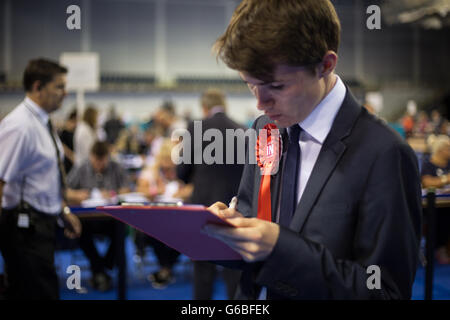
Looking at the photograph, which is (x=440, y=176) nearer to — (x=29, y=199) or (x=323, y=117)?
(x=323, y=117)

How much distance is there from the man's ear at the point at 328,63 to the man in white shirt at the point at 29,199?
5.79 feet

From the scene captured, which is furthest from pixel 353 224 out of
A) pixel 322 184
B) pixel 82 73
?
pixel 82 73

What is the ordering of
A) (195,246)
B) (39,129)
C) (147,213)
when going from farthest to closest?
(39,129) < (195,246) < (147,213)

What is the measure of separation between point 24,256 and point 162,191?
77.1 inches

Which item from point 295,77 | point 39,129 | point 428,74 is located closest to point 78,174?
point 39,129

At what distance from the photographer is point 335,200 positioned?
802 mm

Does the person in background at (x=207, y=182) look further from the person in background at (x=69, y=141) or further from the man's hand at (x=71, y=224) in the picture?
the person in background at (x=69, y=141)

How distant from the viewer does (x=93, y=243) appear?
394 centimetres

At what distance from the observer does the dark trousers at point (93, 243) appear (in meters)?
3.91

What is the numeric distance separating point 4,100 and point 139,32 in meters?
4.71

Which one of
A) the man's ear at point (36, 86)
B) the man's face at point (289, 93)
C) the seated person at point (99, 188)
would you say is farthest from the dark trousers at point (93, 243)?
the man's face at point (289, 93)

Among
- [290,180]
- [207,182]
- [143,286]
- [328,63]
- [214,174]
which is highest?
[328,63]

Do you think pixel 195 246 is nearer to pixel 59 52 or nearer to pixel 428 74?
pixel 59 52
